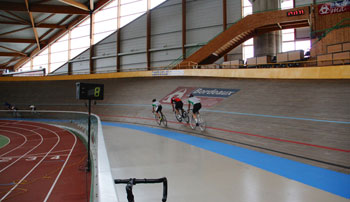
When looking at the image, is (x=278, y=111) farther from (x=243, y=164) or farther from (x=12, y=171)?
(x=12, y=171)

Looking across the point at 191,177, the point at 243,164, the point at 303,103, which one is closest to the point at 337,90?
the point at 303,103

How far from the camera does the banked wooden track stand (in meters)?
14.9

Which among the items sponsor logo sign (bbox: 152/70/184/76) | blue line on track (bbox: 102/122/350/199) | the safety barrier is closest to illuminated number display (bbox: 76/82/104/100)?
the safety barrier

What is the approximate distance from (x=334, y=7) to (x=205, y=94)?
9235 millimetres

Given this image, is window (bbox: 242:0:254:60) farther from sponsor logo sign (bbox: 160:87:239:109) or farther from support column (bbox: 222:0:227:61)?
sponsor logo sign (bbox: 160:87:239:109)

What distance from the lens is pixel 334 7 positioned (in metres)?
12.9

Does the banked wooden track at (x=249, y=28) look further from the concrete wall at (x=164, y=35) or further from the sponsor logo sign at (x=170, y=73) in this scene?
the concrete wall at (x=164, y=35)

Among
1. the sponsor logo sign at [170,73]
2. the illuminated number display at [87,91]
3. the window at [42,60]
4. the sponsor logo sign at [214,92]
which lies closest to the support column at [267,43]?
the sponsor logo sign at [170,73]

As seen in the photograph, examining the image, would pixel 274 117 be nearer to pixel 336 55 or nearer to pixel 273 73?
pixel 273 73

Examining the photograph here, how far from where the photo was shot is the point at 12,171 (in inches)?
224

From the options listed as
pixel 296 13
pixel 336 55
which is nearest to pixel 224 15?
pixel 296 13

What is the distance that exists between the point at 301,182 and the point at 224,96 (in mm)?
8710

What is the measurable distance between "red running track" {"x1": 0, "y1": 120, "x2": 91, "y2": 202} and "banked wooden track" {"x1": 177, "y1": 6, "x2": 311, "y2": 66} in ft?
42.1

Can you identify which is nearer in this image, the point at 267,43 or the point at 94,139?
the point at 94,139
